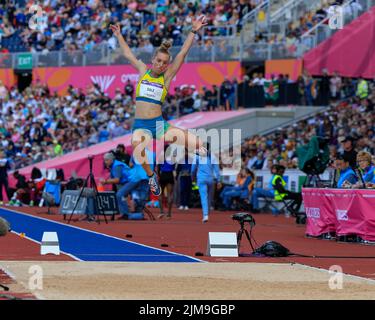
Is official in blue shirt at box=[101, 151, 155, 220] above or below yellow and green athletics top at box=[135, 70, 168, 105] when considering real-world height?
below

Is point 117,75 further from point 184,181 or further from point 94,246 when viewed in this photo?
point 94,246

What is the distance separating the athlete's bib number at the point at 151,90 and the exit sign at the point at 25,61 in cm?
3275

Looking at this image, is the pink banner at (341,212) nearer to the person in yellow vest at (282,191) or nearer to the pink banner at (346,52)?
the person in yellow vest at (282,191)

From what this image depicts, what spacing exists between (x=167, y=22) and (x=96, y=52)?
386 centimetres


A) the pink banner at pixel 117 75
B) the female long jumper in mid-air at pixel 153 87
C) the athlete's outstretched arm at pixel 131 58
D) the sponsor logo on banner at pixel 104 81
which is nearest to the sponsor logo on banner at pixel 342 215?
the female long jumper in mid-air at pixel 153 87

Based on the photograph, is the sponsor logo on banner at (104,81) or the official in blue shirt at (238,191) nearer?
the official in blue shirt at (238,191)

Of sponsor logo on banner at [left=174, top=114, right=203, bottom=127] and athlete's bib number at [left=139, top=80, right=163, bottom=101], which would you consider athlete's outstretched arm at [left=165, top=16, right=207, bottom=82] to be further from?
sponsor logo on banner at [left=174, top=114, right=203, bottom=127]

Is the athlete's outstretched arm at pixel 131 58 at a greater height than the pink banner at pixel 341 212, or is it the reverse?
the athlete's outstretched arm at pixel 131 58

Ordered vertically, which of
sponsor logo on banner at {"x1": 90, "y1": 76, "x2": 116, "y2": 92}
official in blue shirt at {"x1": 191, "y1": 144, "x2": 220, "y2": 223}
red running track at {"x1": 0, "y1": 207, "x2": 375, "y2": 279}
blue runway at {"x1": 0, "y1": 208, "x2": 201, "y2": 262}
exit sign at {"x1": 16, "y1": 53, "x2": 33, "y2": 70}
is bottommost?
red running track at {"x1": 0, "y1": 207, "x2": 375, "y2": 279}

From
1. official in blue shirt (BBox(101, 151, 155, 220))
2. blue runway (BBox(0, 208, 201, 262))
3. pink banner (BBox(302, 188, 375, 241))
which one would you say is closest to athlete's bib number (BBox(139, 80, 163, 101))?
blue runway (BBox(0, 208, 201, 262))

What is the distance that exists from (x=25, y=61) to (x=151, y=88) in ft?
109

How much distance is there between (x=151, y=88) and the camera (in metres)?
15.2

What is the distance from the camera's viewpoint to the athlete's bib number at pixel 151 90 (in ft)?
49.7

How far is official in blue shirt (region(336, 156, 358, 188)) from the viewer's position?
61.7 ft
